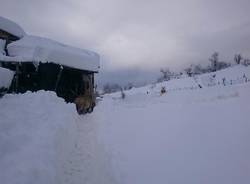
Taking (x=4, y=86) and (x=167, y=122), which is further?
(x=167, y=122)

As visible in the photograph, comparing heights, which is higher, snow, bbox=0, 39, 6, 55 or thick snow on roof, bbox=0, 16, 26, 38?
thick snow on roof, bbox=0, 16, 26, 38

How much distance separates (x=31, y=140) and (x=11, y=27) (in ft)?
44.6

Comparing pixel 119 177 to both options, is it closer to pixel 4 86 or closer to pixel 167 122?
pixel 167 122

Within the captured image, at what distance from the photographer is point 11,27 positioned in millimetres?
17422

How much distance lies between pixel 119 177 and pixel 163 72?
9699 cm

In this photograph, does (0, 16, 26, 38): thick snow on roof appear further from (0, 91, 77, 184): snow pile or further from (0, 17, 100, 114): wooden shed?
(0, 91, 77, 184): snow pile

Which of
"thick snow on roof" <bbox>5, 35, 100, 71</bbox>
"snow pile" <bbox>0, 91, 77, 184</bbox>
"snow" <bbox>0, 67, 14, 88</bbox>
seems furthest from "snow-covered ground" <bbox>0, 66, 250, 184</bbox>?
"thick snow on roof" <bbox>5, 35, 100, 71</bbox>

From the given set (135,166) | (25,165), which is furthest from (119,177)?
(25,165)

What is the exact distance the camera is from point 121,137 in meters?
10.1

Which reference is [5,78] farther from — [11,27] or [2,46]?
[11,27]

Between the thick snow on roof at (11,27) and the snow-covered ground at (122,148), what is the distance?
8.73 metres

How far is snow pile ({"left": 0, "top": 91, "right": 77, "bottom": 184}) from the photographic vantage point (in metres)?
4.62

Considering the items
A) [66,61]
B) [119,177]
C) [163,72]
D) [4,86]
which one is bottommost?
[119,177]

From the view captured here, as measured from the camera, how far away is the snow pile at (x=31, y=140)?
15.2 feet
